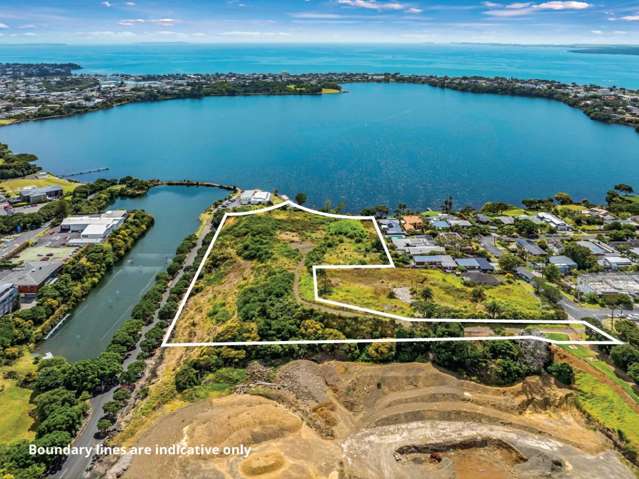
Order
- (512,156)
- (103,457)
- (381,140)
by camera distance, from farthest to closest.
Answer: (381,140), (512,156), (103,457)

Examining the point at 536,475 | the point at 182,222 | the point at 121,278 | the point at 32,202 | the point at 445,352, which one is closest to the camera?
the point at 536,475

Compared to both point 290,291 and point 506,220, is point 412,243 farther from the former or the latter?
A: point 290,291

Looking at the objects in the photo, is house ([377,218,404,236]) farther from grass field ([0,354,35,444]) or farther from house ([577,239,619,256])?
grass field ([0,354,35,444])

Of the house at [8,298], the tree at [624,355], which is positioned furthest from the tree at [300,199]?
the tree at [624,355]

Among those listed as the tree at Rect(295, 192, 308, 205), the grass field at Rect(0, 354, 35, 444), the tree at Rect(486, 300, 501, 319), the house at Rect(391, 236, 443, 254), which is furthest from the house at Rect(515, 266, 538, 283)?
the grass field at Rect(0, 354, 35, 444)

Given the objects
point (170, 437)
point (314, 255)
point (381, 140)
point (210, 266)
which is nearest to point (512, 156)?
point (381, 140)

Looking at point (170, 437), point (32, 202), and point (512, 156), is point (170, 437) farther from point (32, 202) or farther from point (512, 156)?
point (512, 156)

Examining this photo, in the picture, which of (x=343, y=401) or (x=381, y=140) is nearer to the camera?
(x=343, y=401)

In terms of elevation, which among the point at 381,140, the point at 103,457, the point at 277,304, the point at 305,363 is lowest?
the point at 103,457
